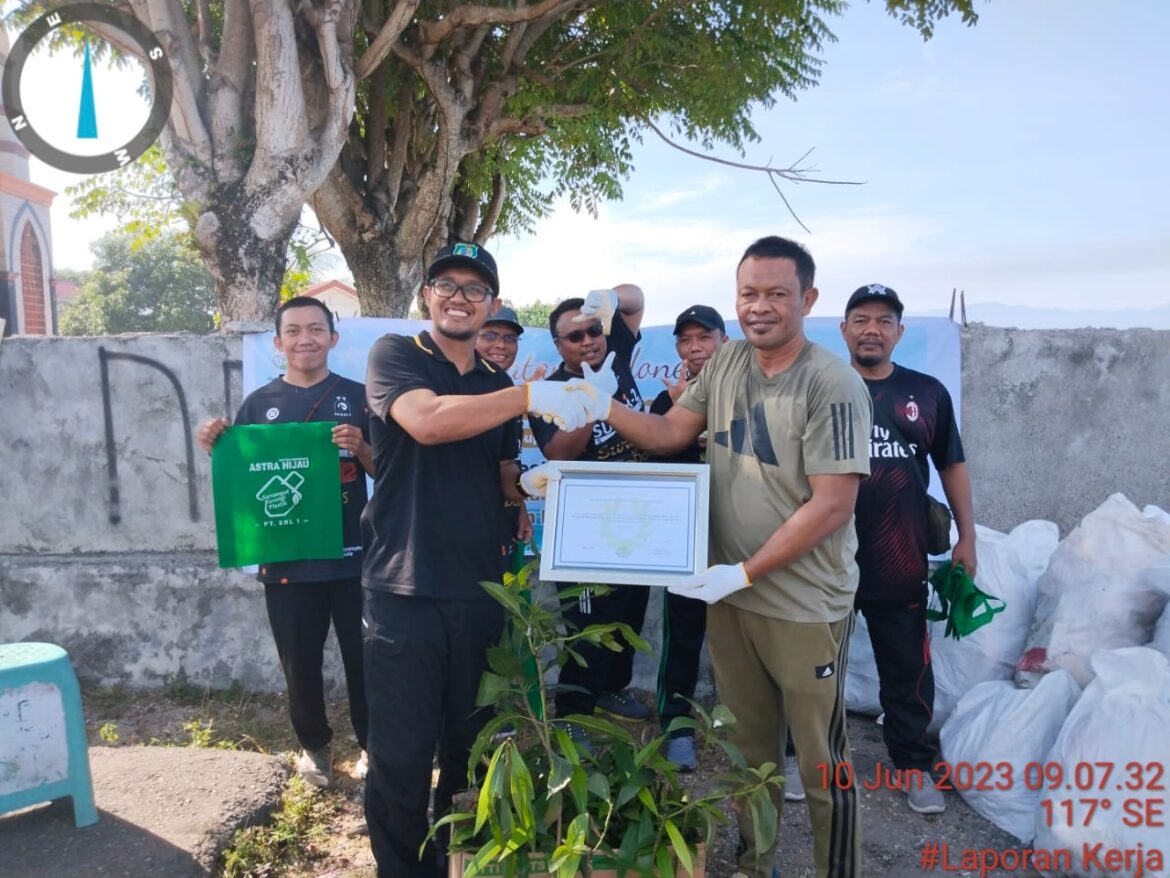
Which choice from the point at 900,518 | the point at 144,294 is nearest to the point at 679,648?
the point at 900,518

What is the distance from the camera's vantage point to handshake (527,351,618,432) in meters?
2.41

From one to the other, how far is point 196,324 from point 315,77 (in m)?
32.0

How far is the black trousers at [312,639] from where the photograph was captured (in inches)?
133

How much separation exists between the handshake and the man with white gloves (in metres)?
0.02

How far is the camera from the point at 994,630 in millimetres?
3842

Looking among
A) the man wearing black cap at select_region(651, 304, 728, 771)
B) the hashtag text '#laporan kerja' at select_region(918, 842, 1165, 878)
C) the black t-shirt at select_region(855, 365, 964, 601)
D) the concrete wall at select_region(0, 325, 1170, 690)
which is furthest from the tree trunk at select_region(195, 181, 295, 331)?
the hashtag text '#laporan kerja' at select_region(918, 842, 1165, 878)

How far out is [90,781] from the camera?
309 cm

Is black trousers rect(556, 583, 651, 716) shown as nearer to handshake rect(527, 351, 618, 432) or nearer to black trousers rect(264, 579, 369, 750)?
black trousers rect(264, 579, 369, 750)

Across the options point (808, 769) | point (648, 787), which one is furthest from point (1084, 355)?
point (648, 787)

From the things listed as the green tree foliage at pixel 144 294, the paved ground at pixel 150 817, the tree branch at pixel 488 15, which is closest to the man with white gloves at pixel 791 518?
the paved ground at pixel 150 817

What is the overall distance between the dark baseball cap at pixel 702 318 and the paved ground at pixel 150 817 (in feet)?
8.97

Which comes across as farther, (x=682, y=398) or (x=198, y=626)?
(x=198, y=626)

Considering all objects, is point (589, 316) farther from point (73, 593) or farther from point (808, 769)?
point (73, 593)

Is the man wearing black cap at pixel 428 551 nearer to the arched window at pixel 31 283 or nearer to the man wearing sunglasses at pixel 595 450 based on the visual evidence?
the man wearing sunglasses at pixel 595 450
